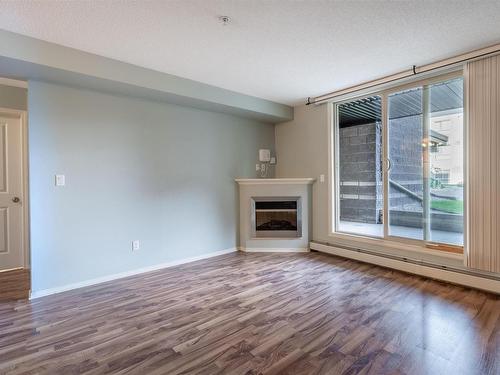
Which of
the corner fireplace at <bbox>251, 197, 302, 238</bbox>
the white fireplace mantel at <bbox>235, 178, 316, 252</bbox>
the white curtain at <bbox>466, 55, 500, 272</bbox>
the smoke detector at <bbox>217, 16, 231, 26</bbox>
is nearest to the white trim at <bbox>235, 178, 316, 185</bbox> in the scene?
the white fireplace mantel at <bbox>235, 178, 316, 252</bbox>

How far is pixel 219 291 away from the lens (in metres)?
2.92

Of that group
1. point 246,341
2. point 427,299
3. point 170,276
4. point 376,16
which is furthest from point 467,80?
point 170,276

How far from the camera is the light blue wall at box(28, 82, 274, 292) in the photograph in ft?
9.46

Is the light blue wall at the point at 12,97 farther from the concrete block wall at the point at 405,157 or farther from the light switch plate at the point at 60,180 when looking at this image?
the concrete block wall at the point at 405,157

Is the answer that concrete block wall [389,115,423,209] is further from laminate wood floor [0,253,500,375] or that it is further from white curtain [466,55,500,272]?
laminate wood floor [0,253,500,375]

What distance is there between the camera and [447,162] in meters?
3.20

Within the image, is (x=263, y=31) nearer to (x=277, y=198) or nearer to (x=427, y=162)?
(x=427, y=162)

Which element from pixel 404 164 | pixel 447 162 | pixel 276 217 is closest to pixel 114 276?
pixel 276 217

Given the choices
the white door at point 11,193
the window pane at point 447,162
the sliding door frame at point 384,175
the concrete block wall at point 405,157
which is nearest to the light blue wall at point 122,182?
the white door at point 11,193

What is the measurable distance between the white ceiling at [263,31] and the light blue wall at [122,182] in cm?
74

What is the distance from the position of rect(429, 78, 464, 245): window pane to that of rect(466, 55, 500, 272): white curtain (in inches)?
8.1

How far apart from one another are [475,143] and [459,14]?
4.35ft

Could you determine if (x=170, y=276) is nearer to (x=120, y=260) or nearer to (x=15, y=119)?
(x=120, y=260)

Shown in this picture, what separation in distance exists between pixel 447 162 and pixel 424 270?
4.21ft
